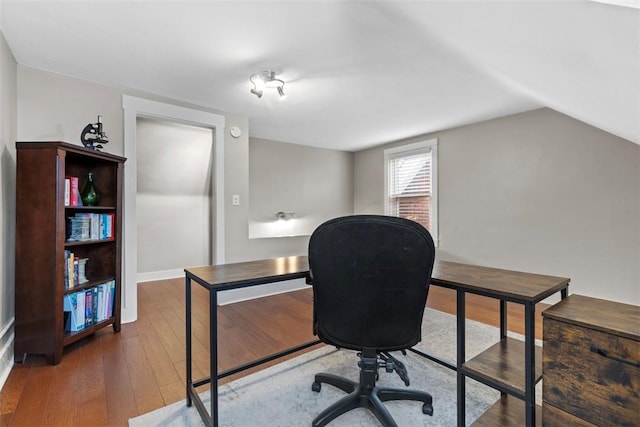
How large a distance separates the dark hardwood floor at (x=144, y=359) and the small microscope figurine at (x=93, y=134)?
5.32 ft

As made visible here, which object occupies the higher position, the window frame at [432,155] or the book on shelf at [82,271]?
the window frame at [432,155]

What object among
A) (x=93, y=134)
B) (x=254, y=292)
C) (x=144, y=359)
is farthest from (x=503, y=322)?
(x=93, y=134)

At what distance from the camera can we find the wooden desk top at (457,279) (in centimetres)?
113

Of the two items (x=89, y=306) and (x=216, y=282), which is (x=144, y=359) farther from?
(x=216, y=282)

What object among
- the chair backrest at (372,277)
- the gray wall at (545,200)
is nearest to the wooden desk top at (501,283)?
the chair backrest at (372,277)

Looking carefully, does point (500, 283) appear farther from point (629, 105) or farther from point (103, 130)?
point (103, 130)

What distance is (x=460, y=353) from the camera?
1.24 metres

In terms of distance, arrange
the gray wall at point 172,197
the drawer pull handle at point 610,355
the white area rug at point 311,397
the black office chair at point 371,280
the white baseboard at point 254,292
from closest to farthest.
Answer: the drawer pull handle at point 610,355
the black office chair at point 371,280
the white area rug at point 311,397
the white baseboard at point 254,292
the gray wall at point 172,197

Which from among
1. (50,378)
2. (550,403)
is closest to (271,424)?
(550,403)

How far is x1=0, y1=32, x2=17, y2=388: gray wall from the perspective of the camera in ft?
6.00

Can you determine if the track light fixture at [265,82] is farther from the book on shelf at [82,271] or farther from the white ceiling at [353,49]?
the book on shelf at [82,271]

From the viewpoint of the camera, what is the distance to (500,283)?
1.25 m

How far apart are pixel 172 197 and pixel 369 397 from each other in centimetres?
436

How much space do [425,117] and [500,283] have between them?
272 cm
